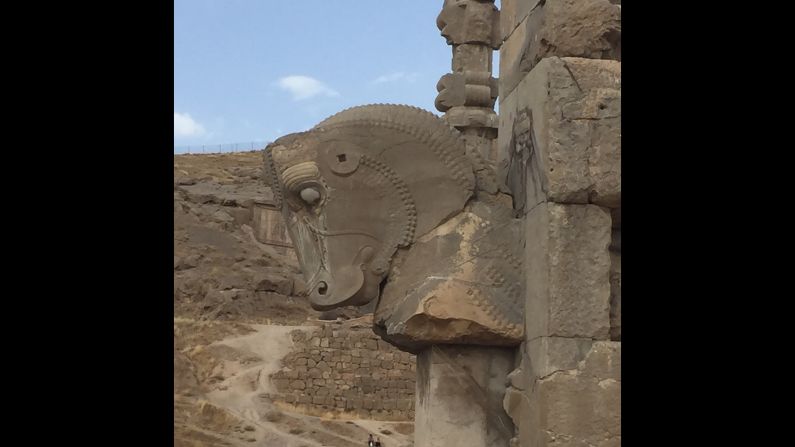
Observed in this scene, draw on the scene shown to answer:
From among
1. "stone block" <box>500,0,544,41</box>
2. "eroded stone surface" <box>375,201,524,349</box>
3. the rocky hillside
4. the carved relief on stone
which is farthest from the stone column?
the rocky hillside

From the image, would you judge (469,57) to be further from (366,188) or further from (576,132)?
(576,132)

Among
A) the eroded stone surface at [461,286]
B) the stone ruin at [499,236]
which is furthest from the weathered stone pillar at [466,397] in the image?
the eroded stone surface at [461,286]

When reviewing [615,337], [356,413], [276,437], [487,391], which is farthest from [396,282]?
[356,413]

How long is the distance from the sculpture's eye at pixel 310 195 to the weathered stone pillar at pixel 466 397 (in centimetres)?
93

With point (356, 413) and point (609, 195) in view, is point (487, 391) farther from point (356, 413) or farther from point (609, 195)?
point (356, 413)

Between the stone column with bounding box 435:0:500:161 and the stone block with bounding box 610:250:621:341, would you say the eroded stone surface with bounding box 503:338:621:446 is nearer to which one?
the stone block with bounding box 610:250:621:341

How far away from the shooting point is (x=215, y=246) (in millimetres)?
24938

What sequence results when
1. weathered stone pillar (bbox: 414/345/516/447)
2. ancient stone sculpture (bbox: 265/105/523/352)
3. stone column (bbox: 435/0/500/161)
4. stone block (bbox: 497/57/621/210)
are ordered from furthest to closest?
stone column (bbox: 435/0/500/161) < ancient stone sculpture (bbox: 265/105/523/352) < weathered stone pillar (bbox: 414/345/516/447) < stone block (bbox: 497/57/621/210)

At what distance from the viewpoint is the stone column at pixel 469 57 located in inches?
465

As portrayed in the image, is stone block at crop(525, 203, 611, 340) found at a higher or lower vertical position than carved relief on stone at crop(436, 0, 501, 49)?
lower

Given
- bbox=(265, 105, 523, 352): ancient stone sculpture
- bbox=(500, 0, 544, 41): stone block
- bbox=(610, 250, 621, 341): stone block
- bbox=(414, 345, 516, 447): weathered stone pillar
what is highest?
bbox=(500, 0, 544, 41): stone block

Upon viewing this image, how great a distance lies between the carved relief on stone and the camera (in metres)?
11.9

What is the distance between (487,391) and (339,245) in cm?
102

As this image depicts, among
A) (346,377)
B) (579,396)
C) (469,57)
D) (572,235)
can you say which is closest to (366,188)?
(572,235)
